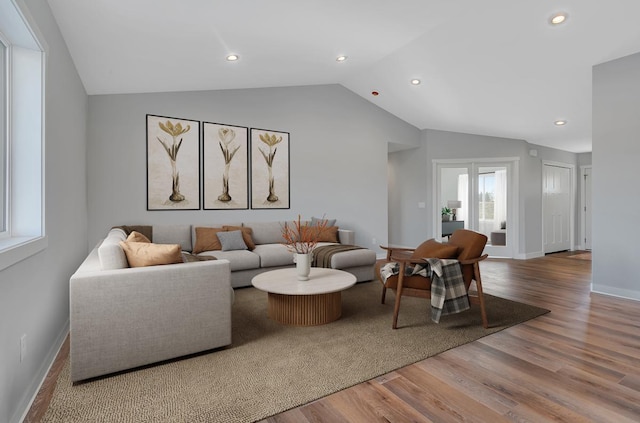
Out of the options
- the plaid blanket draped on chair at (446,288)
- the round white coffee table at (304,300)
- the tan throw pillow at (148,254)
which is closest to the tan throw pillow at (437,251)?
the plaid blanket draped on chair at (446,288)

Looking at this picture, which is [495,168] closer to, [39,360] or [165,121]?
[165,121]

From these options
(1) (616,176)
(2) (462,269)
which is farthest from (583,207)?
(2) (462,269)

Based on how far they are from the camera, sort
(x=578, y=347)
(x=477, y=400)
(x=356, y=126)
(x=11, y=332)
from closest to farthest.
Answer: (x=11, y=332), (x=477, y=400), (x=578, y=347), (x=356, y=126)

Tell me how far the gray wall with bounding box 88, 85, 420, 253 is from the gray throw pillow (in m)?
0.60

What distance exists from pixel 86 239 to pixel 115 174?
871 mm

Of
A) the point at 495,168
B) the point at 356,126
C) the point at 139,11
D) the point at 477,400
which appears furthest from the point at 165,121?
the point at 495,168

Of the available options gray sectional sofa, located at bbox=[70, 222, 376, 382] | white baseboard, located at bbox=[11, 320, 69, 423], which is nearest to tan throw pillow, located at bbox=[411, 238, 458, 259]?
gray sectional sofa, located at bbox=[70, 222, 376, 382]

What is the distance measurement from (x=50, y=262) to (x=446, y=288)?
293cm

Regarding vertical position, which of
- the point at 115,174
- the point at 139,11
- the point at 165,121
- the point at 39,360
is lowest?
the point at 39,360

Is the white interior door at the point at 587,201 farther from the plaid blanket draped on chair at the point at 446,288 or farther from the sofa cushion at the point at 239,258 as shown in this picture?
the sofa cushion at the point at 239,258

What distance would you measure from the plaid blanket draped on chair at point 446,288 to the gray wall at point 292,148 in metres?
3.18

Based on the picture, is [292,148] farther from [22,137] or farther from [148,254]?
[22,137]

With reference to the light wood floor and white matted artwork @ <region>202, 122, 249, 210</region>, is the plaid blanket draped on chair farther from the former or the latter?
white matted artwork @ <region>202, 122, 249, 210</region>

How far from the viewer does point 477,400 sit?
5.97 ft
